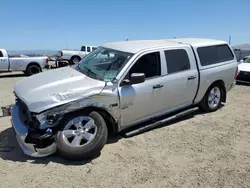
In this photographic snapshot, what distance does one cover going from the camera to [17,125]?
13.1ft

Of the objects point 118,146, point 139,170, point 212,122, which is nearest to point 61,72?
point 118,146

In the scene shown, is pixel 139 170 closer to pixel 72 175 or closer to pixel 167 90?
pixel 72 175

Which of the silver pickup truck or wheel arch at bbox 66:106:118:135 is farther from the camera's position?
wheel arch at bbox 66:106:118:135

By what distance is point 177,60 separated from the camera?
5195 millimetres

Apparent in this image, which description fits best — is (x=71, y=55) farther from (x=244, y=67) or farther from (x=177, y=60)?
(x=177, y=60)

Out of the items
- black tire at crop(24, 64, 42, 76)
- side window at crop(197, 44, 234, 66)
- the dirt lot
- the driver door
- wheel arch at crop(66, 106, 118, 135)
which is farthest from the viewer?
black tire at crop(24, 64, 42, 76)

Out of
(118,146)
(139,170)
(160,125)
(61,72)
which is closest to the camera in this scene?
(139,170)

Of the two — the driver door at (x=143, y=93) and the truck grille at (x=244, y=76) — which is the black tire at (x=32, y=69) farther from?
the driver door at (x=143, y=93)

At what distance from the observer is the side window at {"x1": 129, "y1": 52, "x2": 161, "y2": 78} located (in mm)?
4566

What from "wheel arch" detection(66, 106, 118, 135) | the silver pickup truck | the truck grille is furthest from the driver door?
the truck grille

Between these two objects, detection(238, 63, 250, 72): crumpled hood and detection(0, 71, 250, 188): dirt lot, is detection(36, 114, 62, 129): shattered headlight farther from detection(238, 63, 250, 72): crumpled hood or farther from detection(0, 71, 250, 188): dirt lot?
detection(238, 63, 250, 72): crumpled hood

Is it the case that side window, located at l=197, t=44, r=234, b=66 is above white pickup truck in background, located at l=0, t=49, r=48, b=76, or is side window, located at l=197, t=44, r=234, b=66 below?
above

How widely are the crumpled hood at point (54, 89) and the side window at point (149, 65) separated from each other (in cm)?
78

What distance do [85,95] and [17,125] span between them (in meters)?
1.21
